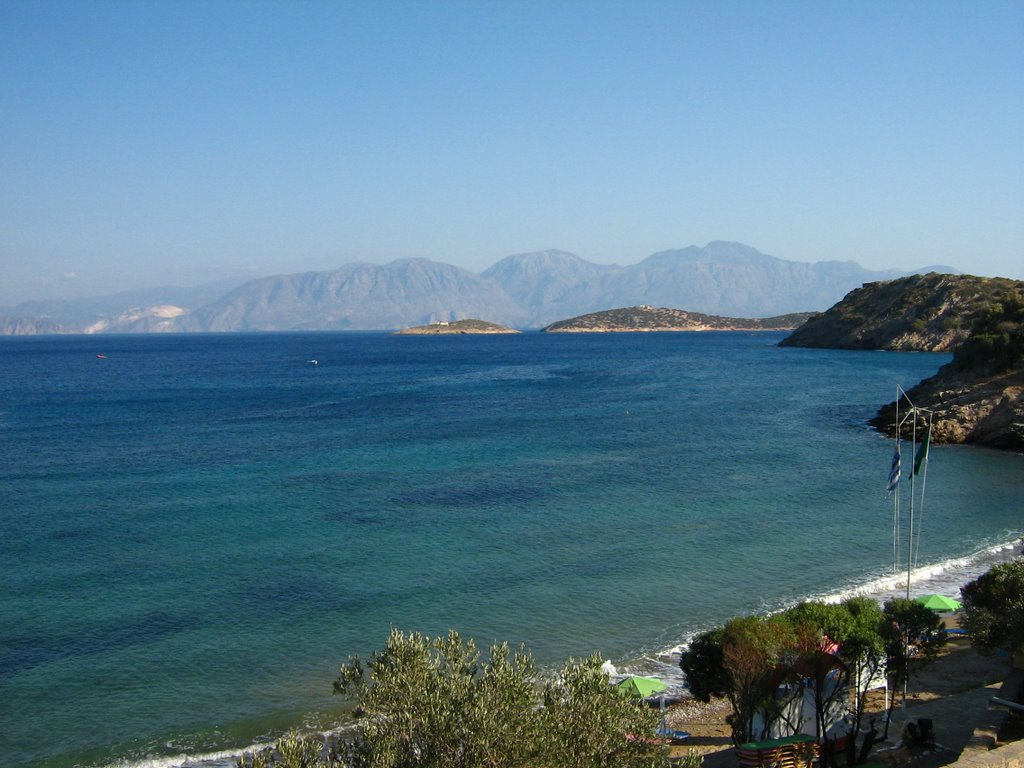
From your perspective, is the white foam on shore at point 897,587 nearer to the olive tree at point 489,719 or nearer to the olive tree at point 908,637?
the olive tree at point 908,637

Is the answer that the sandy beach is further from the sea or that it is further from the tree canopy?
the tree canopy

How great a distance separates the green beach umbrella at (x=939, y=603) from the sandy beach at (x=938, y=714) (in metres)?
0.87

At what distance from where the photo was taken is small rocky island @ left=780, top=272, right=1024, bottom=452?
2117 inches

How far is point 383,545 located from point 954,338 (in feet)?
425

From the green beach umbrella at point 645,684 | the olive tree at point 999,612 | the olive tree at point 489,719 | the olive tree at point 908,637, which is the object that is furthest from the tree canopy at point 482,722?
the olive tree at point 999,612

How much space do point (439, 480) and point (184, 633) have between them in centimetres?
1999

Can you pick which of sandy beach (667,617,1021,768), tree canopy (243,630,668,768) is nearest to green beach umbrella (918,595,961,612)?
sandy beach (667,617,1021,768)

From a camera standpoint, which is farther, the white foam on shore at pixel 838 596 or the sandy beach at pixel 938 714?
the white foam on shore at pixel 838 596

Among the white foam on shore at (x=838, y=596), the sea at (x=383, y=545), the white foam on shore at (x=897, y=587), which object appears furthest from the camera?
the white foam on shore at (x=897, y=587)

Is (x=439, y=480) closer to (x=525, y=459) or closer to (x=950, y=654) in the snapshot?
(x=525, y=459)

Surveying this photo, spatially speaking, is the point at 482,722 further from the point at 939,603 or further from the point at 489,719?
the point at 939,603

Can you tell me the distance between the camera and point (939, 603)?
894 inches

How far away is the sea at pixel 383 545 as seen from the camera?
20.5m

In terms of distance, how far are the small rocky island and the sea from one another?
3.21m
